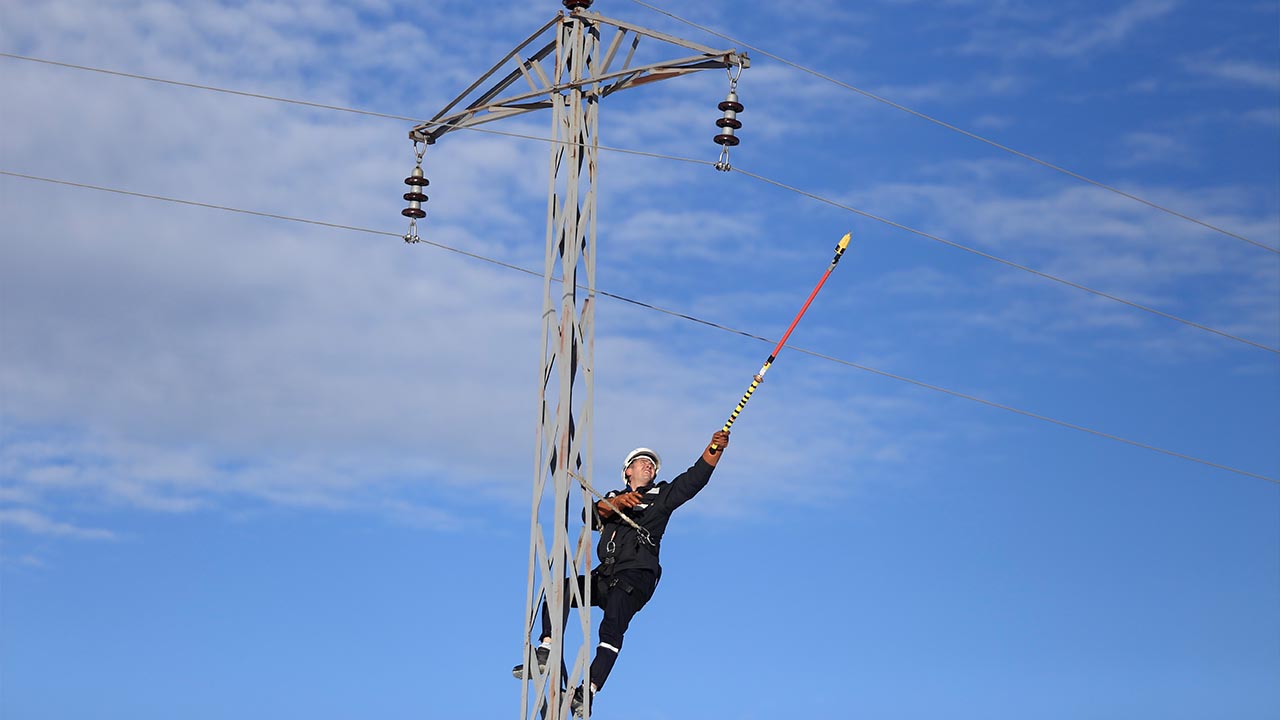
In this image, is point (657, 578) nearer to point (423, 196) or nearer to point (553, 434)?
point (553, 434)

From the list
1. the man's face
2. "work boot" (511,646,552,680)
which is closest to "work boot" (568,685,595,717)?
"work boot" (511,646,552,680)

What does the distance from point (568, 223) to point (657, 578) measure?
3.25 metres

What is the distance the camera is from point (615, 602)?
15211 mm

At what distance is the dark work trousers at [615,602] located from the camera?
15.0 meters

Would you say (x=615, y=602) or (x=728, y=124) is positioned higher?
(x=728, y=124)

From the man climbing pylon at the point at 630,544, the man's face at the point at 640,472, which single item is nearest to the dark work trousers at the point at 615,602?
the man climbing pylon at the point at 630,544

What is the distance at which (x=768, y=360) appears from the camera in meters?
15.3

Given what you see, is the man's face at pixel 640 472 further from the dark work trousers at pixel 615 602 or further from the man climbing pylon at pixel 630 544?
the dark work trousers at pixel 615 602

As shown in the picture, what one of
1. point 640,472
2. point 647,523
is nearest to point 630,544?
point 647,523

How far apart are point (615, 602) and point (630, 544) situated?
52 centimetres

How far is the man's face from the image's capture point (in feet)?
51.6

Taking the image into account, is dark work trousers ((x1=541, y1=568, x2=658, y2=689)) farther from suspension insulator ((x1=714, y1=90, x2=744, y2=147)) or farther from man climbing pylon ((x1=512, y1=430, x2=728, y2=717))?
suspension insulator ((x1=714, y1=90, x2=744, y2=147))

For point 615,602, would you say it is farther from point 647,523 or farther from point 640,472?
point 640,472

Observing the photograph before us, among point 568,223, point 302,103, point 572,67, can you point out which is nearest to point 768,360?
point 568,223
